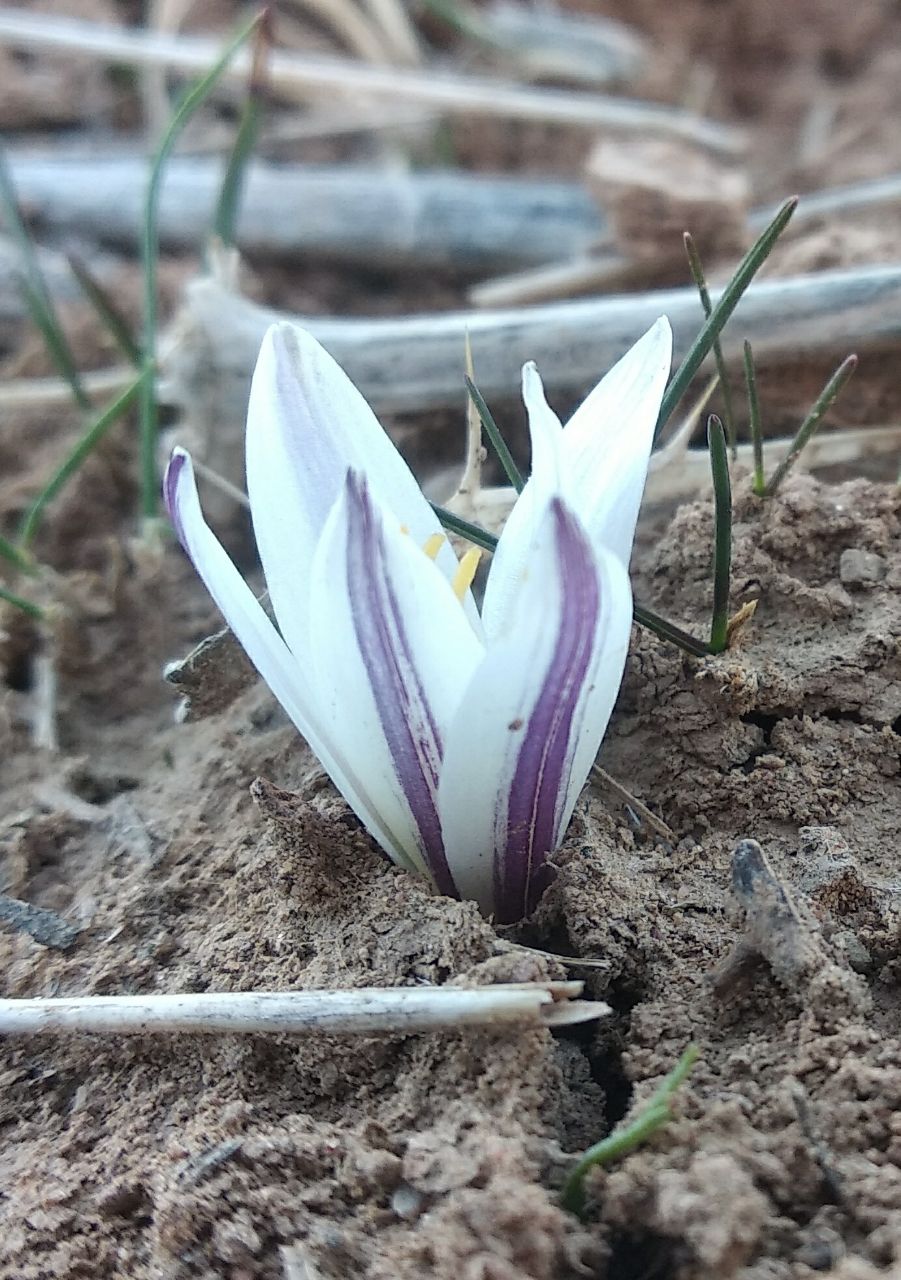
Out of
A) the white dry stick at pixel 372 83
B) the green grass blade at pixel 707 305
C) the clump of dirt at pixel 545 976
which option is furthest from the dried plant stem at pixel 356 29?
the clump of dirt at pixel 545 976

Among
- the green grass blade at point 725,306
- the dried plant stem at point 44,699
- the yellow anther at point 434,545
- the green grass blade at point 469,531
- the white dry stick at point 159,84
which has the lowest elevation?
the dried plant stem at point 44,699

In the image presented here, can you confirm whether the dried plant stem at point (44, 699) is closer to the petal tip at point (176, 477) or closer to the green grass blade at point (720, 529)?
the petal tip at point (176, 477)

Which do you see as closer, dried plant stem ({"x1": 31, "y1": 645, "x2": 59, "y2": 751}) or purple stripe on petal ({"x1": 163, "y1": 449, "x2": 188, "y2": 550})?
purple stripe on petal ({"x1": 163, "y1": 449, "x2": 188, "y2": 550})

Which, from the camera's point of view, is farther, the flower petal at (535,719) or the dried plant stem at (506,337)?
the dried plant stem at (506,337)

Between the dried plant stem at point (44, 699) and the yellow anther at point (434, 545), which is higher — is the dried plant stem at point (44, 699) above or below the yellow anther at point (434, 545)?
below

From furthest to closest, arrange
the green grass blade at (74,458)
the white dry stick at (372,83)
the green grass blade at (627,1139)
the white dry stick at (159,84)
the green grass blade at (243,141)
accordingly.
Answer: the white dry stick at (159,84), the white dry stick at (372,83), the green grass blade at (243,141), the green grass blade at (74,458), the green grass blade at (627,1139)

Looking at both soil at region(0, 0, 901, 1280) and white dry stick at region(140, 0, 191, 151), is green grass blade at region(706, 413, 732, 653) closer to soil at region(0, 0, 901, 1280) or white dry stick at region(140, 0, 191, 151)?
soil at region(0, 0, 901, 1280)

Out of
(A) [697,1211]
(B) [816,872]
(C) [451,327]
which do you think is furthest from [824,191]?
(A) [697,1211]

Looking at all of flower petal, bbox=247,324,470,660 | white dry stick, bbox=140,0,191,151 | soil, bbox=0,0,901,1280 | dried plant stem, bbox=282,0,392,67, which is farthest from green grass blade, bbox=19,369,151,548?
dried plant stem, bbox=282,0,392,67

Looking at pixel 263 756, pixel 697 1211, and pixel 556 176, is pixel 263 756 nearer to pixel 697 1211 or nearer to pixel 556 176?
pixel 697 1211
